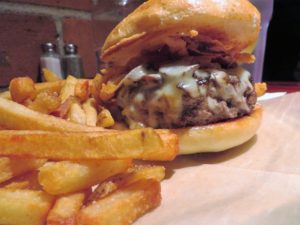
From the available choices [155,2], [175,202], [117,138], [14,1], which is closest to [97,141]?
[117,138]

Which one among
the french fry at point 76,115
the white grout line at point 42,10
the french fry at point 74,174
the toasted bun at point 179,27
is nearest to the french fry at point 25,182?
the french fry at point 74,174

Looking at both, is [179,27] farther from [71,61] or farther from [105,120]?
[71,61]

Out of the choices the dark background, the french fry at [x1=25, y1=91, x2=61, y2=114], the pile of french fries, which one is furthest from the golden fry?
the dark background

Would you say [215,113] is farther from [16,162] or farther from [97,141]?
[16,162]

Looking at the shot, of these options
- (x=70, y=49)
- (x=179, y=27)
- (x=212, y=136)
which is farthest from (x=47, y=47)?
(x=212, y=136)

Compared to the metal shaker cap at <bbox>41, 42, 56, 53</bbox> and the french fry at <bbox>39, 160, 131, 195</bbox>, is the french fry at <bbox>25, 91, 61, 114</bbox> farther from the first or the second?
the metal shaker cap at <bbox>41, 42, 56, 53</bbox>

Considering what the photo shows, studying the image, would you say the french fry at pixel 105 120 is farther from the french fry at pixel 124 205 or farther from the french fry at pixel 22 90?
the french fry at pixel 124 205
